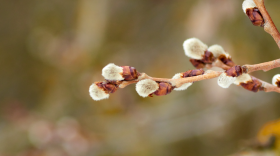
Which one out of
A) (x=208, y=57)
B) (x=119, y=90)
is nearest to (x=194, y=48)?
(x=208, y=57)

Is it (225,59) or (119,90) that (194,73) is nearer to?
(225,59)

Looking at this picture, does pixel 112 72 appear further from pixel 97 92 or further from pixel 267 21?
pixel 267 21

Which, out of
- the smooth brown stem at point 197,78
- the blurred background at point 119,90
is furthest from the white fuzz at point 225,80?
the blurred background at point 119,90

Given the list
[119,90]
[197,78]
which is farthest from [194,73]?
[119,90]

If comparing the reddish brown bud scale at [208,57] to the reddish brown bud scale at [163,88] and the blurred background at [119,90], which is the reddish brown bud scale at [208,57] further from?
the blurred background at [119,90]

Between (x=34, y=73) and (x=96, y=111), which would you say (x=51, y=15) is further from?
(x=96, y=111)

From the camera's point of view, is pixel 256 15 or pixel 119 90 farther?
pixel 119 90

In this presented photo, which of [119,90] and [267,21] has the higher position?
[119,90]
